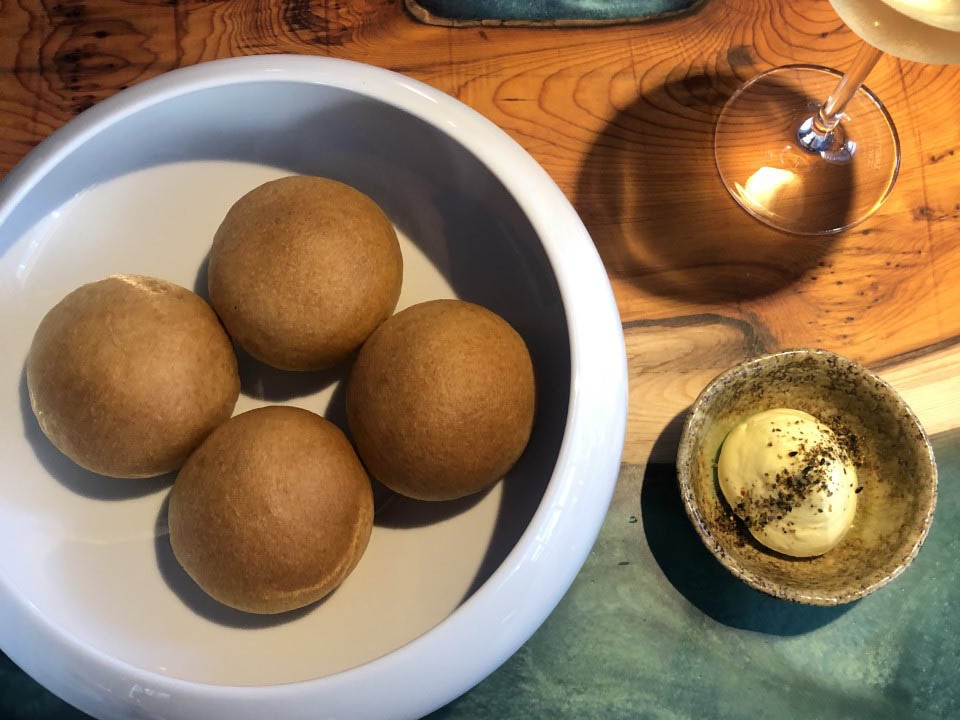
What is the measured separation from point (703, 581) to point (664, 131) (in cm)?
43

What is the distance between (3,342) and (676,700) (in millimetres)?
642

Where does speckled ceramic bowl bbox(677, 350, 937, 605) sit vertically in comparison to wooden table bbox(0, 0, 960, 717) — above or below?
below

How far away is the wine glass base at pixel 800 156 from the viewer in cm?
80

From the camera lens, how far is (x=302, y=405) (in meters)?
0.72

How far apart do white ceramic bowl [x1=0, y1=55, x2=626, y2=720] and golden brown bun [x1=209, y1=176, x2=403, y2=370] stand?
0.08 meters

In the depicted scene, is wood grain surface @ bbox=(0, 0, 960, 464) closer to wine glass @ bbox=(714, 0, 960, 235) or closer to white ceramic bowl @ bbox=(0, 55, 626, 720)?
wine glass @ bbox=(714, 0, 960, 235)

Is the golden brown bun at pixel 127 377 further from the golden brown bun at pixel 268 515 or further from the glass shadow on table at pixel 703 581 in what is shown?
the glass shadow on table at pixel 703 581

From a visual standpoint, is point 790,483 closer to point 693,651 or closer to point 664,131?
point 693,651

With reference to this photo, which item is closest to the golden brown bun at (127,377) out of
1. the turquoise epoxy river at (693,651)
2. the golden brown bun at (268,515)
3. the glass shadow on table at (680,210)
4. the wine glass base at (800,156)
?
the golden brown bun at (268,515)

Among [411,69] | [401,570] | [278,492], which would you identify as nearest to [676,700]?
[401,570]

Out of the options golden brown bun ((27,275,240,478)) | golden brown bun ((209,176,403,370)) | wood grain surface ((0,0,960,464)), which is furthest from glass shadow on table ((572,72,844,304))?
golden brown bun ((27,275,240,478))

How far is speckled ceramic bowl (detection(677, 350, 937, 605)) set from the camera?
670 mm

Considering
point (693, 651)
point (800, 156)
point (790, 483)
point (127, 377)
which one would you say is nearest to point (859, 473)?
point (790, 483)

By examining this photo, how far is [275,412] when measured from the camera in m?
0.62
